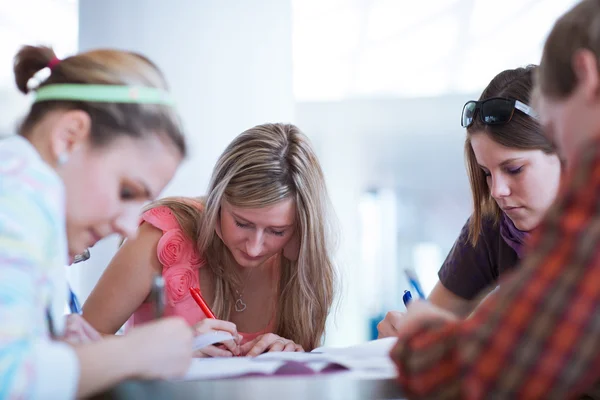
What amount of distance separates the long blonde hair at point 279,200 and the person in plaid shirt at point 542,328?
2.96 ft

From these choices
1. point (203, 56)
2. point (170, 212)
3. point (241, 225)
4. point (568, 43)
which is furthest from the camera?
point (203, 56)

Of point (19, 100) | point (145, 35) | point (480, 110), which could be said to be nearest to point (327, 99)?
point (19, 100)

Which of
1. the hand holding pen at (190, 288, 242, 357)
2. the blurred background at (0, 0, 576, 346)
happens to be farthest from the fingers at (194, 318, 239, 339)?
the blurred background at (0, 0, 576, 346)

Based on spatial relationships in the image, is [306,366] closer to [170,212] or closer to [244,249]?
[244,249]

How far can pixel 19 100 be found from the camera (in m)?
4.62

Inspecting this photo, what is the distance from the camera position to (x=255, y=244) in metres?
1.57

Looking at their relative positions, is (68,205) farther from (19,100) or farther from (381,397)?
(19,100)

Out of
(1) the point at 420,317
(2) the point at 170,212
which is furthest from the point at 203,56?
(1) the point at 420,317

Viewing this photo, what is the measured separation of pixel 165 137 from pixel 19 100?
13.2ft

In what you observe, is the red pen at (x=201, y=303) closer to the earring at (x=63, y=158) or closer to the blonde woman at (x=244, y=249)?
the blonde woman at (x=244, y=249)

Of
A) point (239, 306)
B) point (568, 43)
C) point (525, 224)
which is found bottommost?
point (239, 306)

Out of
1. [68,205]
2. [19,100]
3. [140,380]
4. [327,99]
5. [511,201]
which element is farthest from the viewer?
[327,99]

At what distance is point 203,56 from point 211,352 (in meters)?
1.26

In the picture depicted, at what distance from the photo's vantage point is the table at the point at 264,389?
77 centimetres
